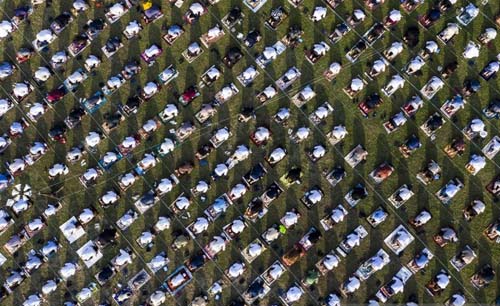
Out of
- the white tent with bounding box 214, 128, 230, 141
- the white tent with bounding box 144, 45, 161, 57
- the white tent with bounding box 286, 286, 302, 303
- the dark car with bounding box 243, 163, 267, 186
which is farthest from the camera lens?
the white tent with bounding box 144, 45, 161, 57

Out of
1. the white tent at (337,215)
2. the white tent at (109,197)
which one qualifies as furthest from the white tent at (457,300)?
the white tent at (109,197)

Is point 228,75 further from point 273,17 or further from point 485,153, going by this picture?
point 485,153

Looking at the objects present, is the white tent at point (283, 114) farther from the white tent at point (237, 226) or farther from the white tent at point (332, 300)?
the white tent at point (332, 300)

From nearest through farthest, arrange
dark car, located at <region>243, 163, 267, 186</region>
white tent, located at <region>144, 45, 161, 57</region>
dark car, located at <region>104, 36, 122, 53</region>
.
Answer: dark car, located at <region>243, 163, 267, 186</region> < white tent, located at <region>144, 45, 161, 57</region> < dark car, located at <region>104, 36, 122, 53</region>

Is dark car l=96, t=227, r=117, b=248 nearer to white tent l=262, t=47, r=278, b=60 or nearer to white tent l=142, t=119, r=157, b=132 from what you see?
white tent l=142, t=119, r=157, b=132

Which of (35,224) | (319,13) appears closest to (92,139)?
(35,224)

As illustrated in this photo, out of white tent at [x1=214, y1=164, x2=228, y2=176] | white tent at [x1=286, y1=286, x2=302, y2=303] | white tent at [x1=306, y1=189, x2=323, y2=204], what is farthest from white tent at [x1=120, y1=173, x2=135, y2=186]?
white tent at [x1=286, y1=286, x2=302, y2=303]
